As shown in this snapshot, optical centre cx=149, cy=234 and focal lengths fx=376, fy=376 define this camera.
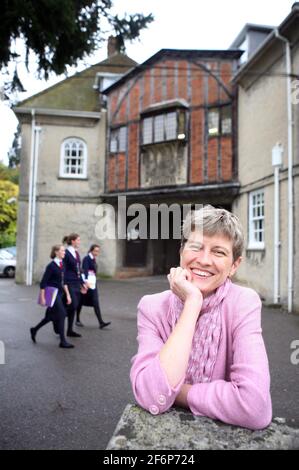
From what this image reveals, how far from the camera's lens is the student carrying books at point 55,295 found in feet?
20.7

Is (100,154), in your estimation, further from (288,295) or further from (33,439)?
(33,439)

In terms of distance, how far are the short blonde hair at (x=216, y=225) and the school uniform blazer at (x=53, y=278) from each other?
522cm

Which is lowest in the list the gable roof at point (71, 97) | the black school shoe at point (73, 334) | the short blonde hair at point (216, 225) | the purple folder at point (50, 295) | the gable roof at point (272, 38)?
the black school shoe at point (73, 334)

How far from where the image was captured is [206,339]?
164 centimetres

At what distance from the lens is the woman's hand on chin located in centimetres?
157

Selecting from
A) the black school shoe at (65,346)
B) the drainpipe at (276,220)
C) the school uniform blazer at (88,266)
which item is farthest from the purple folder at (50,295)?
the drainpipe at (276,220)

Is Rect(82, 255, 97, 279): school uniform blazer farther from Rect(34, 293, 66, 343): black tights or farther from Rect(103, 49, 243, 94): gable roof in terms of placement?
Rect(103, 49, 243, 94): gable roof

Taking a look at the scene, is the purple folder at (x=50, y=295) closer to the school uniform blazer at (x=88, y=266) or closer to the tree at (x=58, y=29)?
the school uniform blazer at (x=88, y=266)

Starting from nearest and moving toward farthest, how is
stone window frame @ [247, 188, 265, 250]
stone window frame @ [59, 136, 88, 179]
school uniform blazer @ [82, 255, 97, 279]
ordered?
school uniform blazer @ [82, 255, 97, 279] → stone window frame @ [247, 188, 265, 250] → stone window frame @ [59, 136, 88, 179]

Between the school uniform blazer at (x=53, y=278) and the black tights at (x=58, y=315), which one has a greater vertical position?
the school uniform blazer at (x=53, y=278)

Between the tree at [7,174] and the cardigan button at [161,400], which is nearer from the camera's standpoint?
the cardigan button at [161,400]

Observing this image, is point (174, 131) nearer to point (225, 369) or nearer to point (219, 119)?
point (219, 119)

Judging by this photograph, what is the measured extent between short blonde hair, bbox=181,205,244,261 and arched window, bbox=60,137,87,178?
16.2m

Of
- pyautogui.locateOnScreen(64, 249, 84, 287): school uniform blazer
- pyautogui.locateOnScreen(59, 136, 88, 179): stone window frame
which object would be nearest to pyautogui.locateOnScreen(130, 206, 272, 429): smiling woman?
pyautogui.locateOnScreen(64, 249, 84, 287): school uniform blazer
